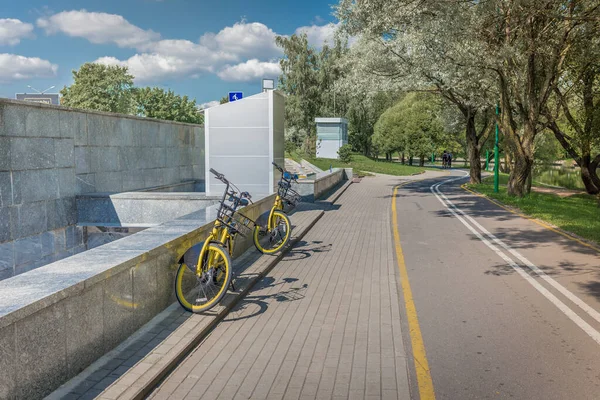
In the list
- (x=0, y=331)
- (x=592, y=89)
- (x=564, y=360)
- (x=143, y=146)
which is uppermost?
(x=592, y=89)

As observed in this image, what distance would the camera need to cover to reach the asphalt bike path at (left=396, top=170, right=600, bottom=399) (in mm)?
4984

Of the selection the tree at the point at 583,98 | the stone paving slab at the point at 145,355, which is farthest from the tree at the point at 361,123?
the stone paving slab at the point at 145,355

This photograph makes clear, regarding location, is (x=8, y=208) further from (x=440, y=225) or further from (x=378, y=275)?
(x=440, y=225)

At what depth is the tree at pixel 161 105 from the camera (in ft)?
232

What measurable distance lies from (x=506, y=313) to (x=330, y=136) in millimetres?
48030

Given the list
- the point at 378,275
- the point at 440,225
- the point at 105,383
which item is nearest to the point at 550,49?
the point at 440,225

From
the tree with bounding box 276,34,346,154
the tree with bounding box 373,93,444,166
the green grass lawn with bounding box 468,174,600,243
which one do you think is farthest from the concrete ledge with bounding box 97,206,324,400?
the tree with bounding box 373,93,444,166

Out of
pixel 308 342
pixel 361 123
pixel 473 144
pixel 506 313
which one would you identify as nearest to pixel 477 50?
pixel 473 144

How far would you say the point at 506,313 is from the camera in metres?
7.05

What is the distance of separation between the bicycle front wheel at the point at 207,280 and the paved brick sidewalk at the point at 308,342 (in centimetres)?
35

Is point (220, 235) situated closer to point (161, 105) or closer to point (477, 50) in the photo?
point (477, 50)

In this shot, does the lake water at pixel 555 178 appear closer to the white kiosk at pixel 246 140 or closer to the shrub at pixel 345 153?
the shrub at pixel 345 153

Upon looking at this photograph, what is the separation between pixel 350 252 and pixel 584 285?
4363 mm

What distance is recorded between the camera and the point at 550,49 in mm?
21375
